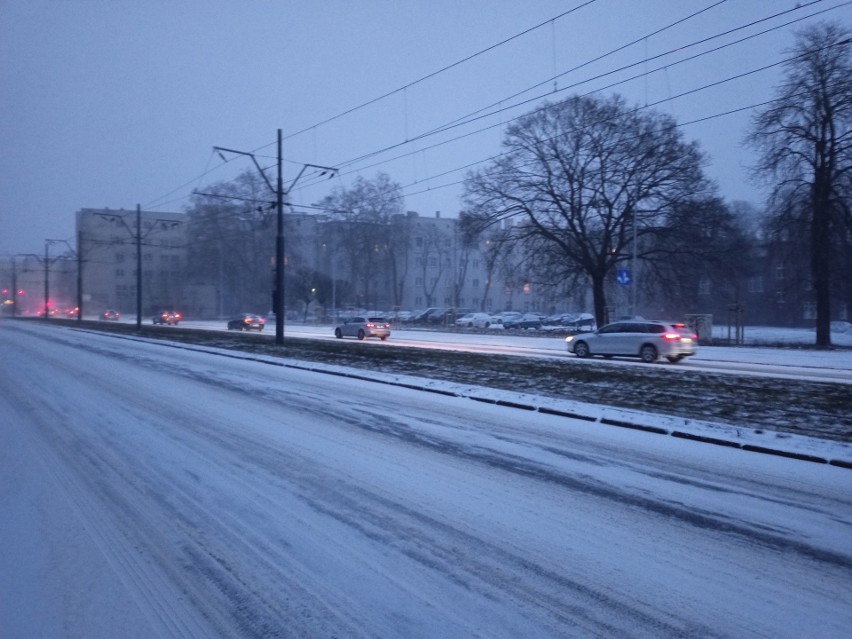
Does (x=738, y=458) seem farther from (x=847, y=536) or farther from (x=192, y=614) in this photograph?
(x=192, y=614)

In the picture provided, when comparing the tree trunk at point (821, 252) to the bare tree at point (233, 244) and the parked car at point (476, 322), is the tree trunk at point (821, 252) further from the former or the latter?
the bare tree at point (233, 244)

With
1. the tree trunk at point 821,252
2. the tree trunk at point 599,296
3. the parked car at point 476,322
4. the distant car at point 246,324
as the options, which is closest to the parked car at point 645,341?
the tree trunk at point 599,296

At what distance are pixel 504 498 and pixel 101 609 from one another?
12.9ft

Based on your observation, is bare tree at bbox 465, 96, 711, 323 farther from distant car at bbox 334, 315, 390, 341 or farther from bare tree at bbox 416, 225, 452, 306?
bare tree at bbox 416, 225, 452, 306

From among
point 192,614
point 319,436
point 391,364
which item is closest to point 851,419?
point 319,436

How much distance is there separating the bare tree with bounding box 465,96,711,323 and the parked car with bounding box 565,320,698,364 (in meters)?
11.7

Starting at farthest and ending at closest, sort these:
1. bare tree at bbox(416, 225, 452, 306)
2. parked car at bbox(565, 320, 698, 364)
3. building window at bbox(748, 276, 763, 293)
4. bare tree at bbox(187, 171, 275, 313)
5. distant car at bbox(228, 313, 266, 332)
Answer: bare tree at bbox(416, 225, 452, 306), bare tree at bbox(187, 171, 275, 313), building window at bbox(748, 276, 763, 293), distant car at bbox(228, 313, 266, 332), parked car at bbox(565, 320, 698, 364)

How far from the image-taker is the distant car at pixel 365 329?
41.8 m

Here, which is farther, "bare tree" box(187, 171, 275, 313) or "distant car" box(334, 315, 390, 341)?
"bare tree" box(187, 171, 275, 313)

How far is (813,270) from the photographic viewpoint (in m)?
34.2

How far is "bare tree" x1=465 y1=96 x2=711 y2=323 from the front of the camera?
117ft

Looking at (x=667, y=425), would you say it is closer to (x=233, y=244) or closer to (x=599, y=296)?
(x=599, y=296)

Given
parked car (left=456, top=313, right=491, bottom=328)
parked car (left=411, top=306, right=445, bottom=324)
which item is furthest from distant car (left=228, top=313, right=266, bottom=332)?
parked car (left=456, top=313, right=491, bottom=328)

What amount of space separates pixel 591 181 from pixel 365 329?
15971 mm
